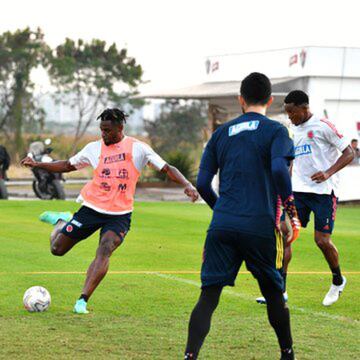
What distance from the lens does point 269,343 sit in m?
9.03

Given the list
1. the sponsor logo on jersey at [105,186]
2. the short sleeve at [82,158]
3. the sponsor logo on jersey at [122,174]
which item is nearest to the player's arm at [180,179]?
the sponsor logo on jersey at [122,174]

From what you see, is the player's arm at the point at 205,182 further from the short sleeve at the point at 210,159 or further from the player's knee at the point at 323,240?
the player's knee at the point at 323,240

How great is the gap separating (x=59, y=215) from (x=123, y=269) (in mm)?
2734

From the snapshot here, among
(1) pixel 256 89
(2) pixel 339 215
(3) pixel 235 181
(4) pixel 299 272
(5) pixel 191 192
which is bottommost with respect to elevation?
(2) pixel 339 215

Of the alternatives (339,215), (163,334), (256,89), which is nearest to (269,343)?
(163,334)

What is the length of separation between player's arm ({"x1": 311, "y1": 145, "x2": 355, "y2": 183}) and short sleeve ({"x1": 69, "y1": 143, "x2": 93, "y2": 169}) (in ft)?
7.45

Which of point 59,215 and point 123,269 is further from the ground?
→ point 59,215

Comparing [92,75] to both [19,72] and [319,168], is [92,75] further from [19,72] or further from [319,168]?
[319,168]

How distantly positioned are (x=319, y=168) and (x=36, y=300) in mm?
3259

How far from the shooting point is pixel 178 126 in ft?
189

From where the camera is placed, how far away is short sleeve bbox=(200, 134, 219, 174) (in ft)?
24.9

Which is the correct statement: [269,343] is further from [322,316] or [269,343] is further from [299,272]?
[299,272]

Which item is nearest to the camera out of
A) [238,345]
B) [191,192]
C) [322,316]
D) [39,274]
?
[238,345]

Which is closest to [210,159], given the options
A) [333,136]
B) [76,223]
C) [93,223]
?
[93,223]
